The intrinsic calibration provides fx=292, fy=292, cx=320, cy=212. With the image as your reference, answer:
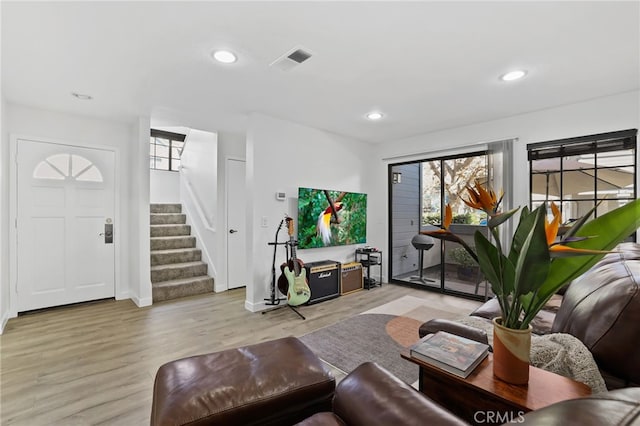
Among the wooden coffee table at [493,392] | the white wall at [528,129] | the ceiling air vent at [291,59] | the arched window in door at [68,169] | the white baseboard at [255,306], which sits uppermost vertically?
the ceiling air vent at [291,59]

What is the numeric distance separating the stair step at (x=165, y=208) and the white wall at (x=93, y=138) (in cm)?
164

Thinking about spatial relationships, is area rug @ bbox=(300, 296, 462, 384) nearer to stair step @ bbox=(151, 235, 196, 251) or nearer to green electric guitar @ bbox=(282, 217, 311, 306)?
green electric guitar @ bbox=(282, 217, 311, 306)

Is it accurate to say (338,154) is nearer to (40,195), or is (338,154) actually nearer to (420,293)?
(420,293)

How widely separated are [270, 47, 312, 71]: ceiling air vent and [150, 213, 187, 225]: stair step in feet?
13.6

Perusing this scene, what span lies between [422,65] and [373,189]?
9.70ft

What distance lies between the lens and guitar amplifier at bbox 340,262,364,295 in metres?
4.42

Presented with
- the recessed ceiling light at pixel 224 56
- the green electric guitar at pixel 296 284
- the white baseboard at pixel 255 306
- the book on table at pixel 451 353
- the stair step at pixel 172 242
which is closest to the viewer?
the book on table at pixel 451 353

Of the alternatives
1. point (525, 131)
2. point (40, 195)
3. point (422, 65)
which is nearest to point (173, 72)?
point (422, 65)

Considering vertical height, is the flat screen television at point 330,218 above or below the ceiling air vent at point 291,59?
below

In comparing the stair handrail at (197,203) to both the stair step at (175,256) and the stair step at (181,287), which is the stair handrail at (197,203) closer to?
the stair step at (175,256)

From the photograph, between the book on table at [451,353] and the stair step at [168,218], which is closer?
the book on table at [451,353]

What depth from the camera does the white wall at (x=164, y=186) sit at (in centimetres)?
642

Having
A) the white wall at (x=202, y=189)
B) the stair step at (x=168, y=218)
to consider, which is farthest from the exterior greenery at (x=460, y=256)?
the stair step at (x=168, y=218)

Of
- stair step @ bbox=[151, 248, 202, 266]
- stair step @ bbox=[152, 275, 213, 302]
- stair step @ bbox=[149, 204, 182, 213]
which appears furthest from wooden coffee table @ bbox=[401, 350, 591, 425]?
stair step @ bbox=[149, 204, 182, 213]
